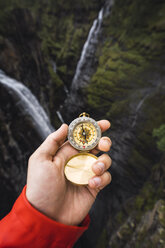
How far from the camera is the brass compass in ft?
8.16

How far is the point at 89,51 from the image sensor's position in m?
9.42

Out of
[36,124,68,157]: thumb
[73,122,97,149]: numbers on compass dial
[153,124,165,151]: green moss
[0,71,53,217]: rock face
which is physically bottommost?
[153,124,165,151]: green moss

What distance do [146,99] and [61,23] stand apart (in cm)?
864

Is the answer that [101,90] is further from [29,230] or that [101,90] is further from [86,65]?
[29,230]

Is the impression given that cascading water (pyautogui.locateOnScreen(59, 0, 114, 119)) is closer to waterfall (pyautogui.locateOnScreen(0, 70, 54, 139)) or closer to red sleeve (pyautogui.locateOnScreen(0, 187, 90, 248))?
waterfall (pyautogui.locateOnScreen(0, 70, 54, 139))

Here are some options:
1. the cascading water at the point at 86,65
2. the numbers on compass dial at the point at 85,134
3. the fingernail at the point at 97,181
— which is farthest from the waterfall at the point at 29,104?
the fingernail at the point at 97,181

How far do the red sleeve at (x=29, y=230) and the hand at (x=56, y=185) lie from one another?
19 cm

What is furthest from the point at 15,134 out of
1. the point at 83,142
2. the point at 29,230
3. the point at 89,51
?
the point at 89,51

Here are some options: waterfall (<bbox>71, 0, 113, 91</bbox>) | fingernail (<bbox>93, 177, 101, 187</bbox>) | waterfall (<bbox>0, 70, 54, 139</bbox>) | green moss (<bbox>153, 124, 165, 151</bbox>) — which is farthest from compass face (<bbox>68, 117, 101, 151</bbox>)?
waterfall (<bbox>71, 0, 113, 91</bbox>)

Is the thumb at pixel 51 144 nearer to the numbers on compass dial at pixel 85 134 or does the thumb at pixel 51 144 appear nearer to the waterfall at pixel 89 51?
the numbers on compass dial at pixel 85 134

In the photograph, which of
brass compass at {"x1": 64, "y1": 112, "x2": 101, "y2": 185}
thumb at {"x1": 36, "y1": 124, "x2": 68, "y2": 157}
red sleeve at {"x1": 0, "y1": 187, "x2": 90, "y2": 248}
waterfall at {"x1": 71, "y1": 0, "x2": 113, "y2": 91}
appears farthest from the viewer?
waterfall at {"x1": 71, "y1": 0, "x2": 113, "y2": 91}

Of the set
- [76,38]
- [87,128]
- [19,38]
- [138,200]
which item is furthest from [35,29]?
[138,200]

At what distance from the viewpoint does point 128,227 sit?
5383mm

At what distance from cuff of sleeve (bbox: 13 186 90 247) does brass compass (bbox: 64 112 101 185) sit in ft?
2.50
